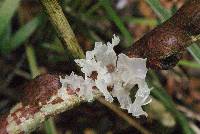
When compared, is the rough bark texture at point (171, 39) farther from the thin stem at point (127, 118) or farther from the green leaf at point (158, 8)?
the thin stem at point (127, 118)

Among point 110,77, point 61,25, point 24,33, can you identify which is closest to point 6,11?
point 24,33

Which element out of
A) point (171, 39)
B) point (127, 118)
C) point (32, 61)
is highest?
point (32, 61)

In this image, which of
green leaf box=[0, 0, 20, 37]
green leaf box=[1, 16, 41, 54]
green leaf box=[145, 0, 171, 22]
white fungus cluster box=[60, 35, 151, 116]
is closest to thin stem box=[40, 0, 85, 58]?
white fungus cluster box=[60, 35, 151, 116]

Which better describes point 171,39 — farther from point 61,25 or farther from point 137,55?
point 61,25

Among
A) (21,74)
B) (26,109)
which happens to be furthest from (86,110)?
(26,109)

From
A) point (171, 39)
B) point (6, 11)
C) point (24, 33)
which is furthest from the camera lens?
point (24, 33)

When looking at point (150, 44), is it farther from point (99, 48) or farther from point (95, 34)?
point (95, 34)

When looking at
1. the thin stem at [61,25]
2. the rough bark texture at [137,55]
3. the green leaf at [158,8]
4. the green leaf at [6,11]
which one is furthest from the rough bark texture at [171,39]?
the green leaf at [6,11]
